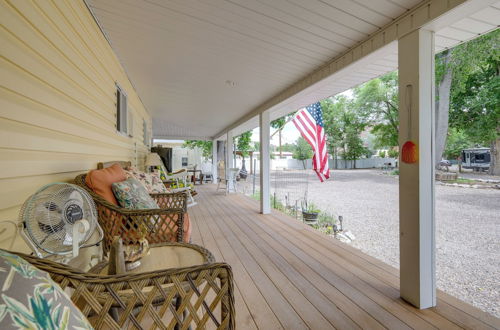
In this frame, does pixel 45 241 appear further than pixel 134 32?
No

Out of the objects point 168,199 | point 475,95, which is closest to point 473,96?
point 475,95

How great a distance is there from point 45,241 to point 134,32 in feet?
7.21

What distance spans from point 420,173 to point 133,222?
7.09 ft

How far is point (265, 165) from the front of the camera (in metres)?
4.92

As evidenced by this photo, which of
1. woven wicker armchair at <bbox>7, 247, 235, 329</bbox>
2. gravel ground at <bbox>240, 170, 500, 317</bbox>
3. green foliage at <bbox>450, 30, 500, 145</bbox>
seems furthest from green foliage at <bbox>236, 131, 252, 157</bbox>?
woven wicker armchair at <bbox>7, 247, 235, 329</bbox>

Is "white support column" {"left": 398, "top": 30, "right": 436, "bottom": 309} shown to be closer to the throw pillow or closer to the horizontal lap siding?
the throw pillow

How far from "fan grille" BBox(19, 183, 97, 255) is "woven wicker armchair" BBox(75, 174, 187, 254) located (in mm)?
379

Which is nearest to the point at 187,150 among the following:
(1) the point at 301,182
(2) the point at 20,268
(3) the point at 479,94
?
(1) the point at 301,182

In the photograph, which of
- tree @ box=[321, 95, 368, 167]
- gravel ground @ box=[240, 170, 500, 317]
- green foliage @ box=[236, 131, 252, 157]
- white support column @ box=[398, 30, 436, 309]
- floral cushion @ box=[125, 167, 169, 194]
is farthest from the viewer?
tree @ box=[321, 95, 368, 167]

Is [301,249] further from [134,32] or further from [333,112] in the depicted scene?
[333,112]

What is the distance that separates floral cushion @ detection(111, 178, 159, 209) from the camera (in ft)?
6.02

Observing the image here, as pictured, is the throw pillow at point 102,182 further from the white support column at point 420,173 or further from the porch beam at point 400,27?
the porch beam at point 400,27

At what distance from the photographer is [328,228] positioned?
481 cm

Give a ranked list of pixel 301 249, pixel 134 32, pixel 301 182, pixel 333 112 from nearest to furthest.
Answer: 1. pixel 134 32
2. pixel 301 249
3. pixel 301 182
4. pixel 333 112
